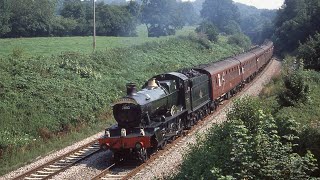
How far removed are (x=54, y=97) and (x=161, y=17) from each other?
2030 inches

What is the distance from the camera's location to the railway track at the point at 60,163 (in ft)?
49.9

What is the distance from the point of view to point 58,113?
73.4 ft

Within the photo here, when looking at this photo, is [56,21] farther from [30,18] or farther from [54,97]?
[54,97]

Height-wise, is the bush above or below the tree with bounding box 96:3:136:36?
below

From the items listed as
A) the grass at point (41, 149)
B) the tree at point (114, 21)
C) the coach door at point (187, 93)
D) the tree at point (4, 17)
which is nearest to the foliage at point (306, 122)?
the coach door at point (187, 93)

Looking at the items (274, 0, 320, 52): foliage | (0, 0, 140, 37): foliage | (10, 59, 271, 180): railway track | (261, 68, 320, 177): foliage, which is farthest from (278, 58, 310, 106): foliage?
(0, 0, 140, 37): foliage

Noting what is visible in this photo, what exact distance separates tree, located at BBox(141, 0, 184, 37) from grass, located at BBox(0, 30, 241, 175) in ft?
104

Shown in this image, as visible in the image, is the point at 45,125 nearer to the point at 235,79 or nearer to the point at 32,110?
the point at 32,110

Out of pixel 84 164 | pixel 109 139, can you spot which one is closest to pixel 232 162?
pixel 109 139

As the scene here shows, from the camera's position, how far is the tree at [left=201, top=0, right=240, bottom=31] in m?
133

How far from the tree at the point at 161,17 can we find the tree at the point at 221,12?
53925 millimetres

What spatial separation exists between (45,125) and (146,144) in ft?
24.7

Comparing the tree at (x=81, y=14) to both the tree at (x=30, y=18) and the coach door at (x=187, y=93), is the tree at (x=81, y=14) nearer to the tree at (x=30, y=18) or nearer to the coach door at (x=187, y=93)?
the tree at (x=30, y=18)

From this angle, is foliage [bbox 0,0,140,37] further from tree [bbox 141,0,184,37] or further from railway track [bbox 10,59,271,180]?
railway track [bbox 10,59,271,180]
